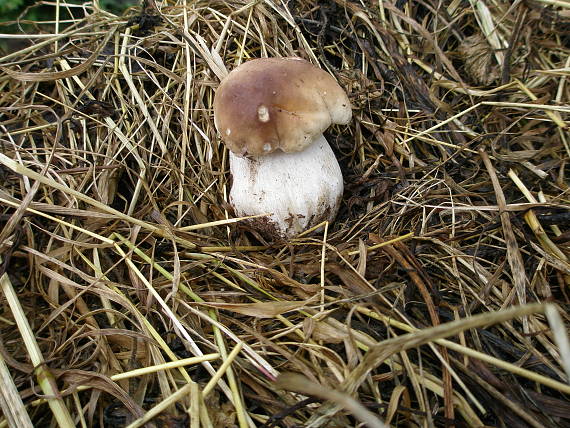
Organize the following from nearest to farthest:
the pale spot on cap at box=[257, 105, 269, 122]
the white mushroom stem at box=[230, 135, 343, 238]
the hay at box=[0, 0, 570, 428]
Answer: the hay at box=[0, 0, 570, 428]
the pale spot on cap at box=[257, 105, 269, 122]
the white mushroom stem at box=[230, 135, 343, 238]

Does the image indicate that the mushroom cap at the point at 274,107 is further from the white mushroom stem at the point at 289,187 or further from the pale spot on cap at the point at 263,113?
the white mushroom stem at the point at 289,187

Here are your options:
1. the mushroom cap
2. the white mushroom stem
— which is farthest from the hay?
the mushroom cap

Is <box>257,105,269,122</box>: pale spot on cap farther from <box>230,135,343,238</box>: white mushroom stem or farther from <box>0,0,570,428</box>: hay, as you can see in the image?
<box>0,0,570,428</box>: hay

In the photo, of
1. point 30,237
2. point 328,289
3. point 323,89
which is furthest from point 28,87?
point 328,289

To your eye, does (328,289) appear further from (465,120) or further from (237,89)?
(465,120)

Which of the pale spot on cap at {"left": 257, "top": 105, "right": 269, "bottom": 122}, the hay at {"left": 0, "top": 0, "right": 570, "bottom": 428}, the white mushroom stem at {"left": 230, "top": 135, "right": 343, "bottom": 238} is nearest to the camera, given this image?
the hay at {"left": 0, "top": 0, "right": 570, "bottom": 428}

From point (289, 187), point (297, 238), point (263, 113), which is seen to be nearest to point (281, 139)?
point (263, 113)
